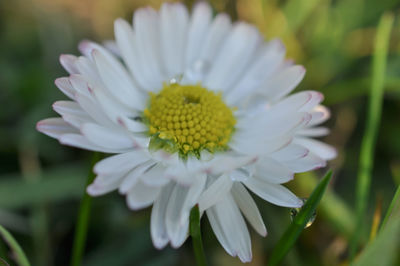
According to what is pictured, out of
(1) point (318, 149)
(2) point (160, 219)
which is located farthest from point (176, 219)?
(1) point (318, 149)

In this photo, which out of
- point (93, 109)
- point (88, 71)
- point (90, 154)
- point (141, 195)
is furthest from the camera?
point (90, 154)

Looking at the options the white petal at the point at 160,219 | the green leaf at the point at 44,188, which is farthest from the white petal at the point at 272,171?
the green leaf at the point at 44,188

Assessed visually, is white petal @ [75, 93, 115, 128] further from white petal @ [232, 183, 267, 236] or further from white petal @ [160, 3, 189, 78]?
white petal @ [160, 3, 189, 78]

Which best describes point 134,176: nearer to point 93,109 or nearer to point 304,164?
point 93,109

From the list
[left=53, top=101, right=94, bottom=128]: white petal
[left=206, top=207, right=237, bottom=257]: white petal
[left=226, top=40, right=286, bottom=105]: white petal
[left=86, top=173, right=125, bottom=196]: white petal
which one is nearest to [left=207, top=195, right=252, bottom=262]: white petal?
[left=206, top=207, right=237, bottom=257]: white petal

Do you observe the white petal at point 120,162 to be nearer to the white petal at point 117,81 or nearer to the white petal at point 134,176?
the white petal at point 134,176

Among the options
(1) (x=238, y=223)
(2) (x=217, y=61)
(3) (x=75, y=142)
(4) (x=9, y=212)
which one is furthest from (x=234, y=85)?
(4) (x=9, y=212)

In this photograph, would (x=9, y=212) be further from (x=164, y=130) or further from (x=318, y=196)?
(x=318, y=196)
